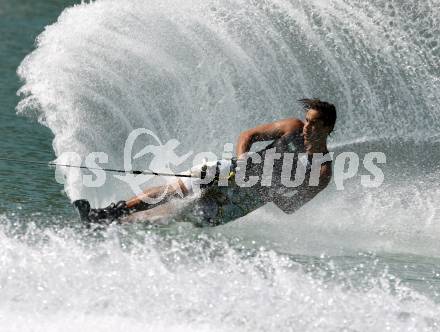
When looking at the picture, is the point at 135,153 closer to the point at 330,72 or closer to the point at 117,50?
the point at 117,50

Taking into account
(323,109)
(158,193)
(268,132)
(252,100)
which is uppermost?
(252,100)

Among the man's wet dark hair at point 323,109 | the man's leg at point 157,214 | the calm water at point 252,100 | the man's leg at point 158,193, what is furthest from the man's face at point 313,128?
the man's leg at point 157,214

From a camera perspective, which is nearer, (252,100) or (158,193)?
(158,193)

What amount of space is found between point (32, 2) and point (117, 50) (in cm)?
1868

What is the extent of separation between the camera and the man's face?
7.45m

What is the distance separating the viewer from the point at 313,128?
7492mm

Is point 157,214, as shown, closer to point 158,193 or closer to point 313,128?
point 158,193

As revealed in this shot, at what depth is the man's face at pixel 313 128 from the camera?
24.4ft

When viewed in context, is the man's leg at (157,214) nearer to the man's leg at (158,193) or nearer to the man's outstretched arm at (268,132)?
the man's leg at (158,193)

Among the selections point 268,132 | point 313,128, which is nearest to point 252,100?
point 268,132

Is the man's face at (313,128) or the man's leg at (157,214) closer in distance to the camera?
the man's face at (313,128)

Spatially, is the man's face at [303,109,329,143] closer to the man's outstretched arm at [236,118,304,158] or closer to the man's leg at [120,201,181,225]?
the man's outstretched arm at [236,118,304,158]

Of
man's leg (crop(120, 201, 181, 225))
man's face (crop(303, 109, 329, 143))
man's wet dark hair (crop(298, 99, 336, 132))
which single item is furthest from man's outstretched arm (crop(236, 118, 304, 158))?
man's leg (crop(120, 201, 181, 225))

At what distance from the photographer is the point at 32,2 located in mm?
27703
